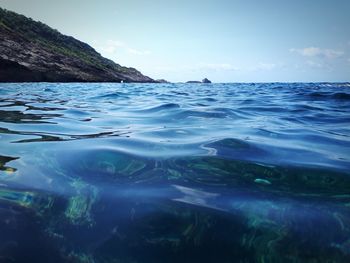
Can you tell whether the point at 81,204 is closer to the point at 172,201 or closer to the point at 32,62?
the point at 172,201

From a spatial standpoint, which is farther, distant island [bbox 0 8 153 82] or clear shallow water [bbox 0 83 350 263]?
distant island [bbox 0 8 153 82]

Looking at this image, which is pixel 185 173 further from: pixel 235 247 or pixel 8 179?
pixel 8 179

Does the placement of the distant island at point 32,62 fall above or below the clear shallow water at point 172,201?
Answer: above

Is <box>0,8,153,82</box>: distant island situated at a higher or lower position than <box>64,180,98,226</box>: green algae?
higher

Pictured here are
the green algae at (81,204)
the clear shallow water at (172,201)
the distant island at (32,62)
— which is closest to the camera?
the clear shallow water at (172,201)

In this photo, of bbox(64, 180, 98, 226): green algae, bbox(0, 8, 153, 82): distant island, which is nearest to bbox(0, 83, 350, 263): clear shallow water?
bbox(64, 180, 98, 226): green algae

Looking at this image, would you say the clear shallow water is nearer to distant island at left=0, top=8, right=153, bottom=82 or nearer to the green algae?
the green algae

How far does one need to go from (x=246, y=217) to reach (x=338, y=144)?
251 cm

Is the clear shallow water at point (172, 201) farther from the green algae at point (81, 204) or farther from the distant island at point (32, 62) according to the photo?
the distant island at point (32, 62)

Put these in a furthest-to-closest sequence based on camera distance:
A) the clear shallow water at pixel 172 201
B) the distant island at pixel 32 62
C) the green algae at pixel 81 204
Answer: the distant island at pixel 32 62 < the green algae at pixel 81 204 < the clear shallow water at pixel 172 201

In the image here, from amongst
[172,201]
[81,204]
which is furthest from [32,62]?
[172,201]

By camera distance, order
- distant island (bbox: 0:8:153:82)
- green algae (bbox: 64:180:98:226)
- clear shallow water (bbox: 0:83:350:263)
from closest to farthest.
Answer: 1. clear shallow water (bbox: 0:83:350:263)
2. green algae (bbox: 64:180:98:226)
3. distant island (bbox: 0:8:153:82)

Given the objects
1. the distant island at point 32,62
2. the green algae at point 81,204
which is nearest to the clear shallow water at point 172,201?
the green algae at point 81,204

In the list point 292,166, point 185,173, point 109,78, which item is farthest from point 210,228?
point 109,78
